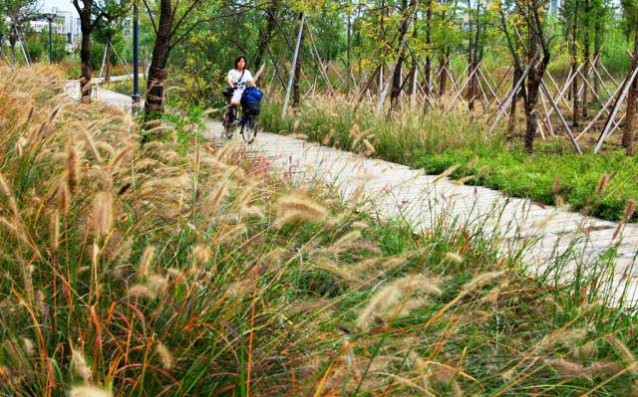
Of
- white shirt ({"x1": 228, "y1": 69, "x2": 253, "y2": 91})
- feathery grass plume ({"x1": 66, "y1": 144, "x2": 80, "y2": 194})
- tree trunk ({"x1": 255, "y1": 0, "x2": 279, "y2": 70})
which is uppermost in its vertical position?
tree trunk ({"x1": 255, "y1": 0, "x2": 279, "y2": 70})

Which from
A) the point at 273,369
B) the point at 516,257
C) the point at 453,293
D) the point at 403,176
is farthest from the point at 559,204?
the point at 403,176

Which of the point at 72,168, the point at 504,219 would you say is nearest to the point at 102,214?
the point at 72,168

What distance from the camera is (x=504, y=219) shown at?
20.4ft

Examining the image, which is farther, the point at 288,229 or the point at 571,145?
the point at 571,145

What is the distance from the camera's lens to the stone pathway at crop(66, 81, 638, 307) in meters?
3.42

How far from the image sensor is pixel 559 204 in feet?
11.8

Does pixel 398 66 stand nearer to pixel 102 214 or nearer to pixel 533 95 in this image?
pixel 533 95

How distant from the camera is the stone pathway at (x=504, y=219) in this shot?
3424 millimetres

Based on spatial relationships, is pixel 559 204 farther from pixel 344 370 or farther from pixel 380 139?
pixel 380 139

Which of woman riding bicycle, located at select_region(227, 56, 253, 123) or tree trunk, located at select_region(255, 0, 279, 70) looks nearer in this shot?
woman riding bicycle, located at select_region(227, 56, 253, 123)

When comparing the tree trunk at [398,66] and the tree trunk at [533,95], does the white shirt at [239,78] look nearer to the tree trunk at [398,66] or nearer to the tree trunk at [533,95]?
the tree trunk at [398,66]

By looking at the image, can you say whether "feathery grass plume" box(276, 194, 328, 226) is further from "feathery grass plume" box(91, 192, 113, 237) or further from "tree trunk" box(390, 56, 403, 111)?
"tree trunk" box(390, 56, 403, 111)

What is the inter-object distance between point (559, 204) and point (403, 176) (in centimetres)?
494

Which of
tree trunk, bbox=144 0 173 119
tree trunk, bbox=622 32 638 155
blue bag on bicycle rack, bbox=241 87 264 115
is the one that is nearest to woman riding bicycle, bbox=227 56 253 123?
blue bag on bicycle rack, bbox=241 87 264 115
